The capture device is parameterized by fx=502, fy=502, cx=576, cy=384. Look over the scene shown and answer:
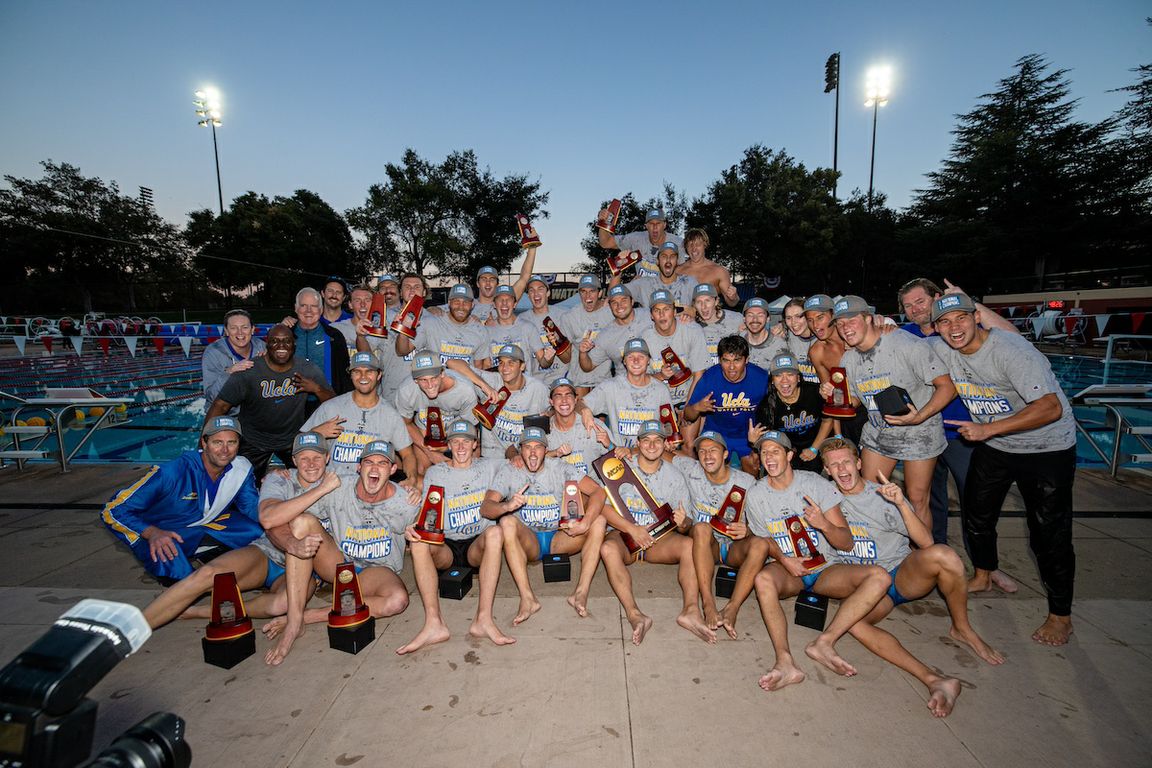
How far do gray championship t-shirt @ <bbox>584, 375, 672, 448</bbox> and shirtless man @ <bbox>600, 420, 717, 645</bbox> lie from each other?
0.45 m

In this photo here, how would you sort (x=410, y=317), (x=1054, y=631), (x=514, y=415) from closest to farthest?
(x=1054, y=631)
(x=514, y=415)
(x=410, y=317)

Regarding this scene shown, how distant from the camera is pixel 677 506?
4352 millimetres

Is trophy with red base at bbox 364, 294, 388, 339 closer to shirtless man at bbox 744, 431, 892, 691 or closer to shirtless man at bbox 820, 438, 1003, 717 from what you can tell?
shirtless man at bbox 744, 431, 892, 691

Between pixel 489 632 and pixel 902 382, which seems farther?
pixel 902 382

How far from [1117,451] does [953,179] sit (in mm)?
40437

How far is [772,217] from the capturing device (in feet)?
108

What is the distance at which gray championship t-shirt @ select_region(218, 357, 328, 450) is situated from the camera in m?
4.86

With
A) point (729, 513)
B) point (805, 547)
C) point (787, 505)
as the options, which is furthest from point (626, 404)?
point (805, 547)

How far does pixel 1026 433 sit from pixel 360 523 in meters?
5.08

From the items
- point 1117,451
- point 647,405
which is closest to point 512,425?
point 647,405

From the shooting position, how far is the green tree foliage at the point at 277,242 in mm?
38562

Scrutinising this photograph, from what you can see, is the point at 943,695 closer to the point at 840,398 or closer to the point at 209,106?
the point at 840,398

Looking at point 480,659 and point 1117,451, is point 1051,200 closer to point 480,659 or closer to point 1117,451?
point 1117,451

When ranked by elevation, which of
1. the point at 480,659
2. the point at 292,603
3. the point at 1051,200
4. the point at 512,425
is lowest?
the point at 480,659
